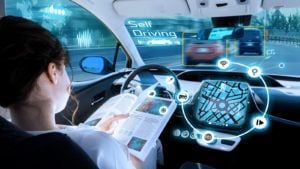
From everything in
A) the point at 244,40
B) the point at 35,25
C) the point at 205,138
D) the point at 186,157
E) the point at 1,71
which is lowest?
the point at 186,157

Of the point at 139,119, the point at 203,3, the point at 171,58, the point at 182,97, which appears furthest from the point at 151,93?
the point at 171,58

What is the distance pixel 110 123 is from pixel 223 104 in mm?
741

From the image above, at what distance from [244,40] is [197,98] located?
2.72 feet

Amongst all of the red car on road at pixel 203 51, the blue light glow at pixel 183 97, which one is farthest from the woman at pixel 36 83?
the red car on road at pixel 203 51

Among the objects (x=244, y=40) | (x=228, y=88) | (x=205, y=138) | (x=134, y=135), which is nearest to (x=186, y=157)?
(x=205, y=138)

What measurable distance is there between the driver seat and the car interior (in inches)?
13.8

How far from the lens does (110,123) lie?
1.56 metres

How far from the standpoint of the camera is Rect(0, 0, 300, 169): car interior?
78.0 inches

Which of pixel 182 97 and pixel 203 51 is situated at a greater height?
pixel 203 51

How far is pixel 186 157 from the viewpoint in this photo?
2.23 m

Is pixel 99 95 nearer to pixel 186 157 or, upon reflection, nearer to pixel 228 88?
pixel 186 157

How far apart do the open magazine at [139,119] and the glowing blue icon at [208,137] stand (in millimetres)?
436

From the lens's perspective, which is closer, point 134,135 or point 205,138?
point 134,135

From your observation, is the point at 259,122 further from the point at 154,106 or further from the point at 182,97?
the point at 154,106
